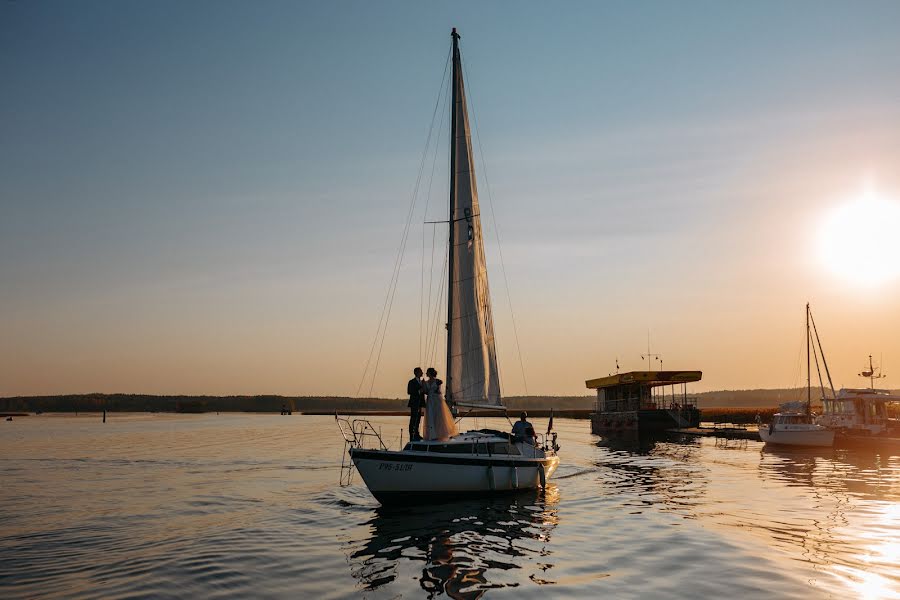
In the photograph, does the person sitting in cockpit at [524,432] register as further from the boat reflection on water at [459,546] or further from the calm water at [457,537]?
the boat reflection on water at [459,546]

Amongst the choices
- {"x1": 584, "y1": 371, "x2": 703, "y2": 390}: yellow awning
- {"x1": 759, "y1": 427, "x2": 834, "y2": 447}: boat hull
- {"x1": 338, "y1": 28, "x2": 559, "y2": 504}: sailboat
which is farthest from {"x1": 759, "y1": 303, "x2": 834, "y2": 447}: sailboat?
{"x1": 338, "y1": 28, "x2": 559, "y2": 504}: sailboat

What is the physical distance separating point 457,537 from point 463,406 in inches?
295

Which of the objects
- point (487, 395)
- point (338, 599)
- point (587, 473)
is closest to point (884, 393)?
point (587, 473)

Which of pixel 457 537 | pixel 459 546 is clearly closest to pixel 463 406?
pixel 457 537

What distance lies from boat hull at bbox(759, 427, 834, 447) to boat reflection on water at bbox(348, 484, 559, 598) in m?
35.6

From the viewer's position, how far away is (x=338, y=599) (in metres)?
12.9

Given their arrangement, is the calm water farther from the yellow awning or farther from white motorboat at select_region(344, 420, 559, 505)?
the yellow awning

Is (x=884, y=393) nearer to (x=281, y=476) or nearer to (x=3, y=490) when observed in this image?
(x=281, y=476)

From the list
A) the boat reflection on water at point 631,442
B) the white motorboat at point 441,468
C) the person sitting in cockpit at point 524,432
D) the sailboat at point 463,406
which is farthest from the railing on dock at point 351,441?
the boat reflection on water at point 631,442

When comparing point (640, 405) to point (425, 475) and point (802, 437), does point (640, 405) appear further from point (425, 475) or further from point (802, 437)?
point (425, 475)

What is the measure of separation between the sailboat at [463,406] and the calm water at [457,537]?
2.85 ft

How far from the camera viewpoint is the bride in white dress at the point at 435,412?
23.2 m

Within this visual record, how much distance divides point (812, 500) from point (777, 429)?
31.6m

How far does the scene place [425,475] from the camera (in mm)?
22688
